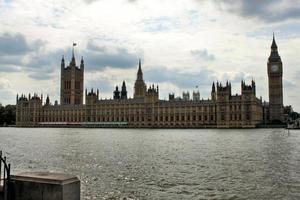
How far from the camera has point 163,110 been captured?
135250 mm

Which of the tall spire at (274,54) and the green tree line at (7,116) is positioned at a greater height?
the tall spire at (274,54)

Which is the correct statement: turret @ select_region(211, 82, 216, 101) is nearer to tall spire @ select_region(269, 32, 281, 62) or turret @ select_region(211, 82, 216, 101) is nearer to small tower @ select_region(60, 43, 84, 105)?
tall spire @ select_region(269, 32, 281, 62)

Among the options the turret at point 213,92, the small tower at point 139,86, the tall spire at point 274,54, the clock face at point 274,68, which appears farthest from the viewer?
the small tower at point 139,86

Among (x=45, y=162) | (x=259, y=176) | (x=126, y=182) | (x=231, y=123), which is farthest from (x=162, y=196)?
(x=231, y=123)

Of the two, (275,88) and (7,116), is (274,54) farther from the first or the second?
(7,116)

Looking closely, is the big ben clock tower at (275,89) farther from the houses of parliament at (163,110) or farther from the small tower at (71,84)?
the small tower at (71,84)

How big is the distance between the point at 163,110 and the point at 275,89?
42.3 m

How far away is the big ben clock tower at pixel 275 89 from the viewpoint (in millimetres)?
134500

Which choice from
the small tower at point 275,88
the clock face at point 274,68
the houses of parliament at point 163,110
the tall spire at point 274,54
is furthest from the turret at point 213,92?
the tall spire at point 274,54

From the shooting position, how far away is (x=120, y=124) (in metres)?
140

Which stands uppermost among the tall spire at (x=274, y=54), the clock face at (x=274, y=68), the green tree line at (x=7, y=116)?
the tall spire at (x=274, y=54)

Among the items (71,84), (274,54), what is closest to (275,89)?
(274,54)

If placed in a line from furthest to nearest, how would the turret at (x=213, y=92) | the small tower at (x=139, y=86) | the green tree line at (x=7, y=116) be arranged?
1. the small tower at (x=139, y=86)
2. the green tree line at (x=7, y=116)
3. the turret at (x=213, y=92)

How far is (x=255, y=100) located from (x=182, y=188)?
375 ft
